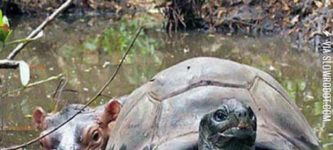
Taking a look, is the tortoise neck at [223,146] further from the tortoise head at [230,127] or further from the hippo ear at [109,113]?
the hippo ear at [109,113]

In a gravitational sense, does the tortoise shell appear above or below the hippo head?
above

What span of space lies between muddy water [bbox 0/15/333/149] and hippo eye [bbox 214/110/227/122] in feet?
6.59

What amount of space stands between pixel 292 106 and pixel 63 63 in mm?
5624

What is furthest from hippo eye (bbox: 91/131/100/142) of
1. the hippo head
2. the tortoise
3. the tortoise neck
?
the tortoise neck

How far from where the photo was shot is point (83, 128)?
3414 mm

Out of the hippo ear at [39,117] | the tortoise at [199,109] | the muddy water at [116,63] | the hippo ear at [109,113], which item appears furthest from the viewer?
the muddy water at [116,63]

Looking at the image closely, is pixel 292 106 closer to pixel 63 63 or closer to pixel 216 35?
pixel 63 63

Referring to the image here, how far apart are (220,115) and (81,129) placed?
4.17 ft

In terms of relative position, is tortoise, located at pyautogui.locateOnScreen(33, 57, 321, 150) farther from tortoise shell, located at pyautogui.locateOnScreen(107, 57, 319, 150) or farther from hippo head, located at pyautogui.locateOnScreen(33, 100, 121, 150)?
hippo head, located at pyautogui.locateOnScreen(33, 100, 121, 150)

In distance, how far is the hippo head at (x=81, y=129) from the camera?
335 cm

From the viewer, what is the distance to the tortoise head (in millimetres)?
2213

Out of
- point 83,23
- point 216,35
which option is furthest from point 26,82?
point 83,23

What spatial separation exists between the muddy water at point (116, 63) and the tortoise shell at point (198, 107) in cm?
148

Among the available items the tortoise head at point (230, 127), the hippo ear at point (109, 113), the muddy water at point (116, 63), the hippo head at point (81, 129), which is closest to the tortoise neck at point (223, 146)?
the tortoise head at point (230, 127)
